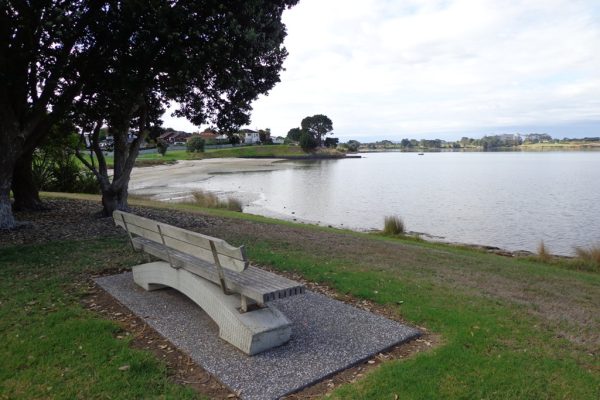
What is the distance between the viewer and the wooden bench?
424cm

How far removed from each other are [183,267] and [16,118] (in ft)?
23.8

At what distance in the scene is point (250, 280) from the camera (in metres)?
4.63

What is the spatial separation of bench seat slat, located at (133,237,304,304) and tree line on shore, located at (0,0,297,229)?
477 centimetres

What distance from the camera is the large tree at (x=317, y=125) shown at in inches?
5330

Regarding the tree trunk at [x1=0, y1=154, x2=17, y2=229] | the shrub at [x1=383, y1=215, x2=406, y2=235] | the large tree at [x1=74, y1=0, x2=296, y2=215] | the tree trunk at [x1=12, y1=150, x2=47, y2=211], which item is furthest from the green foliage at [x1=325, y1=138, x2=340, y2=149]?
the tree trunk at [x1=0, y1=154, x2=17, y2=229]

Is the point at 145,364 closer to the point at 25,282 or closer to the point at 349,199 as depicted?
the point at 25,282

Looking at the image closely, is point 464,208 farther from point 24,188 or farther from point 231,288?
point 231,288

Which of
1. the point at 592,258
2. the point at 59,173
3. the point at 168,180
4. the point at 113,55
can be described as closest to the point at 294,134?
the point at 168,180

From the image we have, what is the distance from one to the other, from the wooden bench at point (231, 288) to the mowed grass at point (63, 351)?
79 cm

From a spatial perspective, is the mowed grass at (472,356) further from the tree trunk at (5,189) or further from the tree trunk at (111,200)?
the tree trunk at (111,200)

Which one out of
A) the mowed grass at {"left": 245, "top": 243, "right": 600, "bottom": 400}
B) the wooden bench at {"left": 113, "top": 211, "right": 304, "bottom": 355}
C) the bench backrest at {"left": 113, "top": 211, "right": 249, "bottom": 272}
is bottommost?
the mowed grass at {"left": 245, "top": 243, "right": 600, "bottom": 400}

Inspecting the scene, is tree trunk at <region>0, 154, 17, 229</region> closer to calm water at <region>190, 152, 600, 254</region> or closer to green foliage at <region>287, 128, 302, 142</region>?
calm water at <region>190, 152, 600, 254</region>

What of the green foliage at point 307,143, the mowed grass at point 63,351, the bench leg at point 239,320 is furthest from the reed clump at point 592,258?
the green foliage at point 307,143

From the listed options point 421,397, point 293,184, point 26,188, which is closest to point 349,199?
point 293,184
